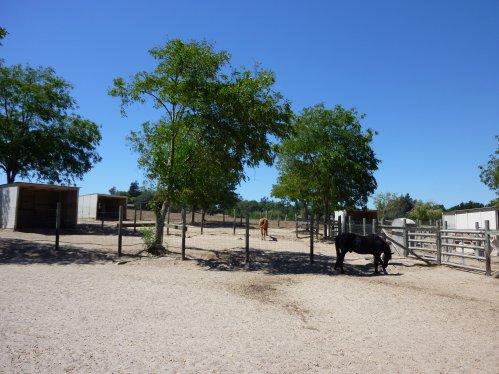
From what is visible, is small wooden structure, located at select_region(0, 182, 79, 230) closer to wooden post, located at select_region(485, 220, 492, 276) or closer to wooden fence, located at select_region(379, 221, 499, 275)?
wooden fence, located at select_region(379, 221, 499, 275)

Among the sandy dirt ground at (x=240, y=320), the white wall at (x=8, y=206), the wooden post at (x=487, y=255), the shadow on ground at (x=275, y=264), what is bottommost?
the sandy dirt ground at (x=240, y=320)

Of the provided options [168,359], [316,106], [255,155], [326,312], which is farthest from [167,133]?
[316,106]

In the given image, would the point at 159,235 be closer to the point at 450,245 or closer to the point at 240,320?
the point at 240,320

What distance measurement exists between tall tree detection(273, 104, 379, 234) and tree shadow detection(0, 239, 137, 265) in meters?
16.7

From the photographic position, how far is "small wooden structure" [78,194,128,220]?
4014 cm

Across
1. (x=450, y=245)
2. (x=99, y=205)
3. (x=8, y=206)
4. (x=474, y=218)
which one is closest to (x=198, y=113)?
(x=450, y=245)

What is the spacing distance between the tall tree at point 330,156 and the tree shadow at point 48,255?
16699 millimetres

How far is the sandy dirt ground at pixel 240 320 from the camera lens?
4.71 meters

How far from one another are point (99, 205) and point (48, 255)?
27438mm

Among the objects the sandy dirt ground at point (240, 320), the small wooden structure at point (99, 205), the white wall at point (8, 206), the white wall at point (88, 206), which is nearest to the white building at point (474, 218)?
the sandy dirt ground at point (240, 320)

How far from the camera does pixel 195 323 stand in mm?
6363

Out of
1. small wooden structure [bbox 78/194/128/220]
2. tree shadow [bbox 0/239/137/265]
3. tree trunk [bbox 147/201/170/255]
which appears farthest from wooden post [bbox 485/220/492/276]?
small wooden structure [bbox 78/194/128/220]

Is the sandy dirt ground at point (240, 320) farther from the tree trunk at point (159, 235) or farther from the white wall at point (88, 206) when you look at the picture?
the white wall at point (88, 206)

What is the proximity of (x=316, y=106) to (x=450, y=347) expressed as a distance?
2555 cm
